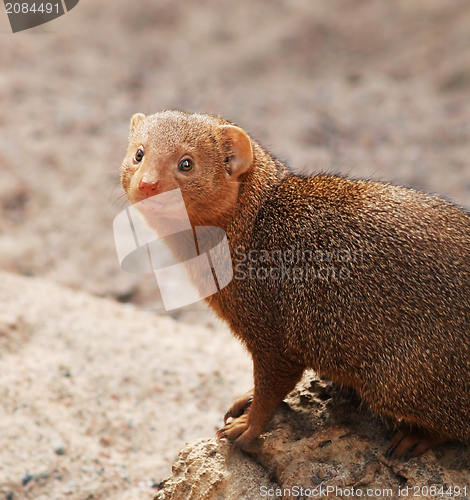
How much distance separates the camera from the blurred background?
7.09 metres

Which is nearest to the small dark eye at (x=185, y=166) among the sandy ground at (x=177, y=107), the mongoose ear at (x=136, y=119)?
the mongoose ear at (x=136, y=119)

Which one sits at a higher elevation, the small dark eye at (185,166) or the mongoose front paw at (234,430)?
the small dark eye at (185,166)

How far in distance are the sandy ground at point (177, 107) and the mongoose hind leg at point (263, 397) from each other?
4.73 feet

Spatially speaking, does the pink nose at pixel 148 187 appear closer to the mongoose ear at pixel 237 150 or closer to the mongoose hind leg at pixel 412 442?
the mongoose ear at pixel 237 150

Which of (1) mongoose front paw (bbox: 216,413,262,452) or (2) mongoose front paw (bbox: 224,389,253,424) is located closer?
(1) mongoose front paw (bbox: 216,413,262,452)

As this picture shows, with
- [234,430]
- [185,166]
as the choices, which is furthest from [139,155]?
[234,430]

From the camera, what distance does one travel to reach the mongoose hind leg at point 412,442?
2.66 metres

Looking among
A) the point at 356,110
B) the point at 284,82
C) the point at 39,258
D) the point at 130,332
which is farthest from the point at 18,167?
the point at 356,110

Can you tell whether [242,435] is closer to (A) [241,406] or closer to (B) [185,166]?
(A) [241,406]

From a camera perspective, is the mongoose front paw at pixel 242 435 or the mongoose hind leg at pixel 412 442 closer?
the mongoose hind leg at pixel 412 442

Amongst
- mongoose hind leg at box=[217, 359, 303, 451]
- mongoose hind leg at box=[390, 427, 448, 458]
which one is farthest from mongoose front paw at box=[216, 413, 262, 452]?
mongoose hind leg at box=[390, 427, 448, 458]

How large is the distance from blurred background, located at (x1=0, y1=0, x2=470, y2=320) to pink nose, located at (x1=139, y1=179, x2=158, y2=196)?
3750 millimetres

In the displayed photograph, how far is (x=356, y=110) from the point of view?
8344 millimetres

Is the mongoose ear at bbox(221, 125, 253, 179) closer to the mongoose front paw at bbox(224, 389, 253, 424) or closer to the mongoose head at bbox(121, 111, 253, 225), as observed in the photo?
the mongoose head at bbox(121, 111, 253, 225)
